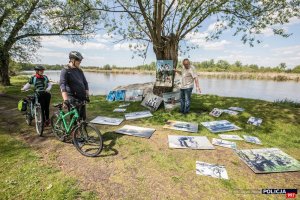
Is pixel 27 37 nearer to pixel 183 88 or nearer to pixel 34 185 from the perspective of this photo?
pixel 183 88

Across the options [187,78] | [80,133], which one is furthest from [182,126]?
[80,133]

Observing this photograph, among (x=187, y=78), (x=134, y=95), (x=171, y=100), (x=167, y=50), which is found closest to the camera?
(x=187, y=78)

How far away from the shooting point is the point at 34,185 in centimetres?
349

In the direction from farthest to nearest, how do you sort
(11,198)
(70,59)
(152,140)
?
(152,140), (70,59), (11,198)

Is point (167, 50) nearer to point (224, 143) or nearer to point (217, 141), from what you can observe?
point (217, 141)

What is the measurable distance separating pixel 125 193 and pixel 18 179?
2.15m

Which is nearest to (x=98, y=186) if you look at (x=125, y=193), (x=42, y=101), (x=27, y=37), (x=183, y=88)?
(x=125, y=193)

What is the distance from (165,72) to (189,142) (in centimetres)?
467

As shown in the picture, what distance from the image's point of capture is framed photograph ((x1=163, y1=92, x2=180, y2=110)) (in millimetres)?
8744

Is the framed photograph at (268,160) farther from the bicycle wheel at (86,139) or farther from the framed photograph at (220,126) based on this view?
the bicycle wheel at (86,139)

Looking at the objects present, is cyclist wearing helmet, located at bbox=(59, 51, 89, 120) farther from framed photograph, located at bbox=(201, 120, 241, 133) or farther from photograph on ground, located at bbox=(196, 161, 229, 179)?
framed photograph, located at bbox=(201, 120, 241, 133)

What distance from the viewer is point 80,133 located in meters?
4.75

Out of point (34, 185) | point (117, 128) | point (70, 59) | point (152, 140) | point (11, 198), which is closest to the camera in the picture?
point (11, 198)

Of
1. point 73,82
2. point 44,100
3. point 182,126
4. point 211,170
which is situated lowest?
point 211,170
